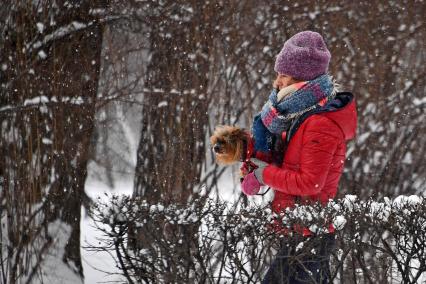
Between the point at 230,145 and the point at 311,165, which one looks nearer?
the point at 311,165

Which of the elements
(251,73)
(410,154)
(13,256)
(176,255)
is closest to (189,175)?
(251,73)

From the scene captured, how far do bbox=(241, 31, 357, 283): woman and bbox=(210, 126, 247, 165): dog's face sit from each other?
103mm

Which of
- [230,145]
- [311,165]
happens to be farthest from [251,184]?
[311,165]

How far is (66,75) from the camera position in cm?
575

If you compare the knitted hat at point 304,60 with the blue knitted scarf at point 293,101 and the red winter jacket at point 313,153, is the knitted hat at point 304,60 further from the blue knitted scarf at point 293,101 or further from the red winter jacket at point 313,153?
the red winter jacket at point 313,153

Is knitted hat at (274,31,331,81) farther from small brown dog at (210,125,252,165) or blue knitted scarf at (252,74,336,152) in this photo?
small brown dog at (210,125,252,165)

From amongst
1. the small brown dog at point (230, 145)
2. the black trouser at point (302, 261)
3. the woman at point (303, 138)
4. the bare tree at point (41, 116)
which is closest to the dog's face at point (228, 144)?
the small brown dog at point (230, 145)

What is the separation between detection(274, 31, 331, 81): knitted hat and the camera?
12.1ft

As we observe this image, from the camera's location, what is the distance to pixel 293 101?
11.7ft

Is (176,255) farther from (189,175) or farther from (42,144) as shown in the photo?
(189,175)

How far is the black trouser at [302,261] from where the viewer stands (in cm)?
354

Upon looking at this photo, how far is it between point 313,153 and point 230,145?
16.9 inches

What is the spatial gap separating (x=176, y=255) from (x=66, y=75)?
7.83 ft

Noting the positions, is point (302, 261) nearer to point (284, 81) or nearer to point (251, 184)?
point (251, 184)
